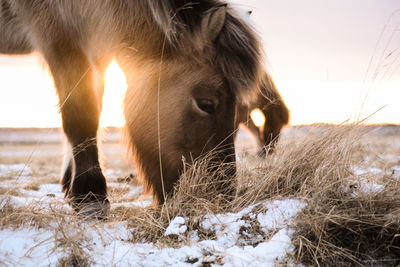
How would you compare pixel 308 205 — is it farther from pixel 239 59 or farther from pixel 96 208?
pixel 96 208

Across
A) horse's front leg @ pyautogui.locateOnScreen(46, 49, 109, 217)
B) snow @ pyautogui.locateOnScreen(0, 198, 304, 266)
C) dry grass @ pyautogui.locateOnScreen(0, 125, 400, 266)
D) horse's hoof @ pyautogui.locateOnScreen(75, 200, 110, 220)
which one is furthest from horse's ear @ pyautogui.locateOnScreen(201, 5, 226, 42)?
horse's hoof @ pyautogui.locateOnScreen(75, 200, 110, 220)

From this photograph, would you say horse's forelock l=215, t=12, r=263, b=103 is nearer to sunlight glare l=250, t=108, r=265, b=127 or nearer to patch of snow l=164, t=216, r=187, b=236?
patch of snow l=164, t=216, r=187, b=236

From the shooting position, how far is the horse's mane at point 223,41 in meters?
2.29

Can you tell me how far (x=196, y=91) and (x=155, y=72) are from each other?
1.21ft

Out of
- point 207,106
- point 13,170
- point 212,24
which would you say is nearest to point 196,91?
point 207,106

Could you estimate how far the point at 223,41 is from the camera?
229 cm

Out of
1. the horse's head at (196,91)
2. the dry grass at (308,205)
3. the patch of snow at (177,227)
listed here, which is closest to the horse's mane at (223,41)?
the horse's head at (196,91)

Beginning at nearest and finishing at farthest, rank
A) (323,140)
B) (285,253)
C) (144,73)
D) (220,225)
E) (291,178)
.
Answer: (285,253)
(220,225)
(291,178)
(323,140)
(144,73)

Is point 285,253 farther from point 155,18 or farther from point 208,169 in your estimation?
point 155,18

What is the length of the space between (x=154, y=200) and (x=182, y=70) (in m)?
0.97

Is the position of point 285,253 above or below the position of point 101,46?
below

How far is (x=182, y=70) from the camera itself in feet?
7.68

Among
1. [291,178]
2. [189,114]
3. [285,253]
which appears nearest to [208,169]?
[189,114]

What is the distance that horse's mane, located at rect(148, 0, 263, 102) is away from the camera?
90.0 inches
